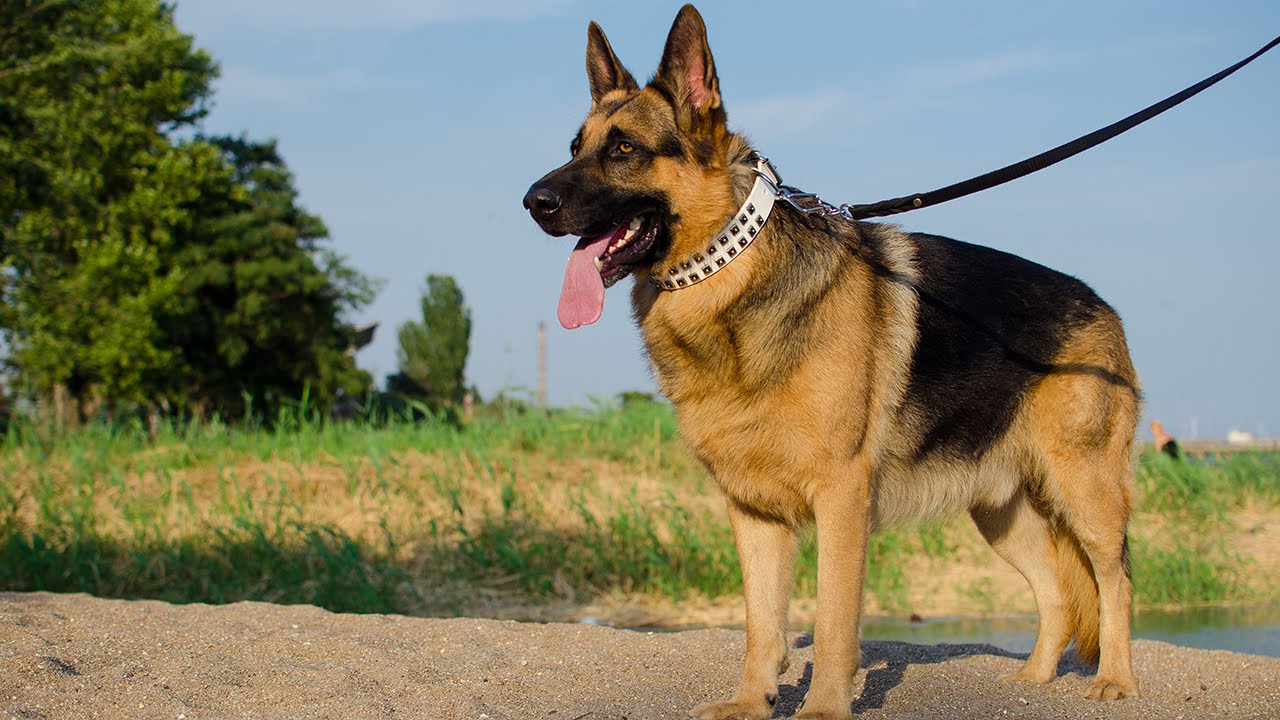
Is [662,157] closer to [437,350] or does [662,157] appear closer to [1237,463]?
[1237,463]

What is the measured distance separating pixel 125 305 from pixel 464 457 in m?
21.8

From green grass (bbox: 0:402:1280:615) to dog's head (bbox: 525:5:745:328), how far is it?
4772 millimetres

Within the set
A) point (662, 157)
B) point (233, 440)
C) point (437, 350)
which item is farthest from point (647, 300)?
point (437, 350)

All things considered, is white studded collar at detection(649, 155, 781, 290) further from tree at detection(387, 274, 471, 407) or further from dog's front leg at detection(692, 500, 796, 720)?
tree at detection(387, 274, 471, 407)

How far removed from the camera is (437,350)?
50.6 meters

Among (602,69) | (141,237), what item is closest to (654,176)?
(602,69)

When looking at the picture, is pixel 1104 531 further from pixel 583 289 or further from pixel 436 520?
pixel 436 520

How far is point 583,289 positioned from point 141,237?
30.6 meters

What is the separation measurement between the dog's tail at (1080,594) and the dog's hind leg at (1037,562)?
0.09 ft

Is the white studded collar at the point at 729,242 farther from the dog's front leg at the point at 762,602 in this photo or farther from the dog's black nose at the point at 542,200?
the dog's front leg at the point at 762,602

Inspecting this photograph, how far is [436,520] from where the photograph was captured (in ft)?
31.3

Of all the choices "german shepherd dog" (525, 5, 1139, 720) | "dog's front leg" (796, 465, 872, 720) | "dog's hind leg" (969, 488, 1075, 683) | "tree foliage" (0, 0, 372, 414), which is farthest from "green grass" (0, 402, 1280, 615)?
"tree foliage" (0, 0, 372, 414)

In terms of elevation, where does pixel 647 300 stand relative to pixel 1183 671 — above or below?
above

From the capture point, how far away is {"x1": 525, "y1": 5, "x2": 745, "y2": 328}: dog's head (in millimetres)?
4195
